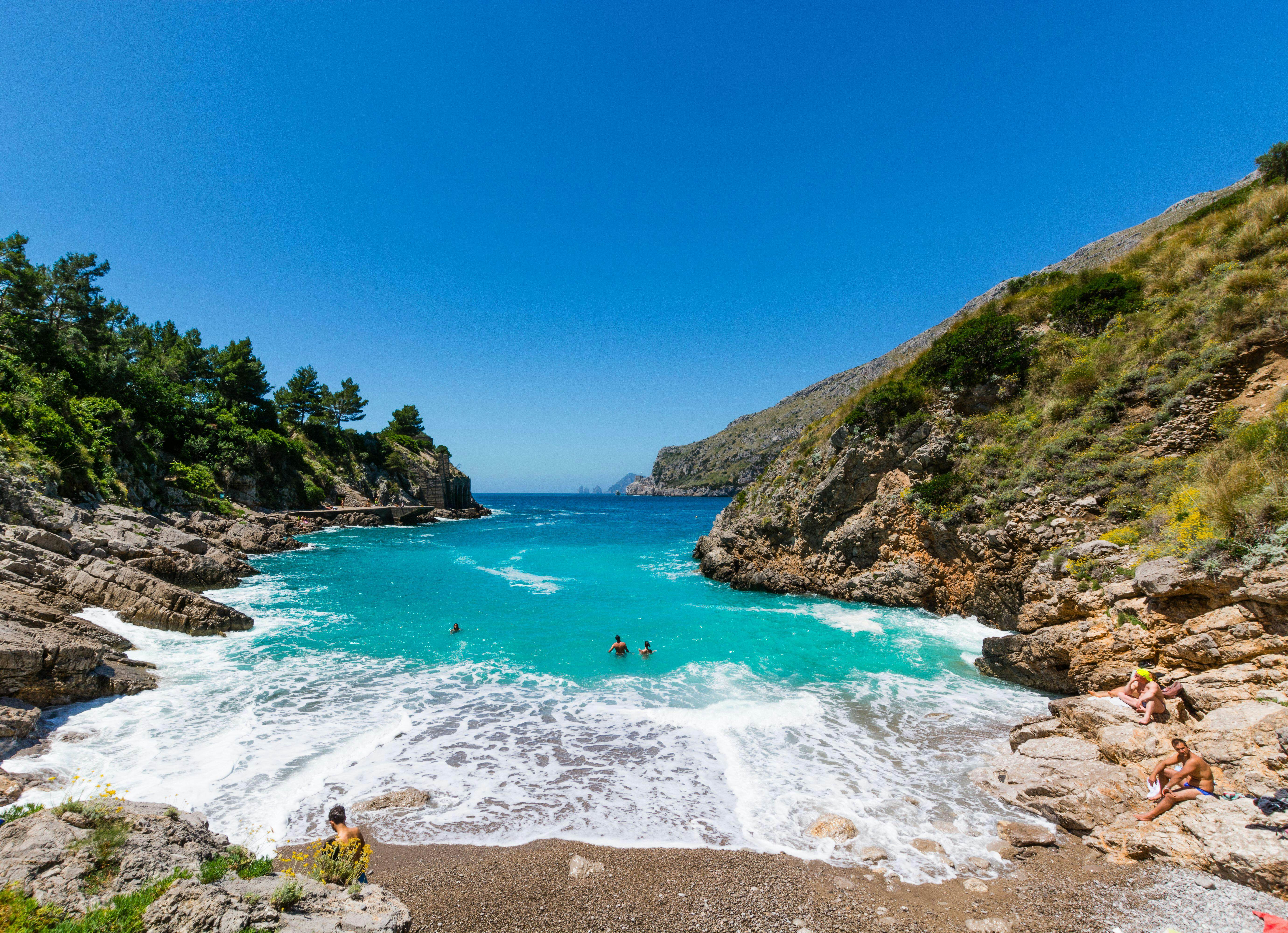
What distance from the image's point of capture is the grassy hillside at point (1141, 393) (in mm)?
10844

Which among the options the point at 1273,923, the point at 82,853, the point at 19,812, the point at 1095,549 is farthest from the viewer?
the point at 1095,549

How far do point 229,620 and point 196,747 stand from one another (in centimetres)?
971

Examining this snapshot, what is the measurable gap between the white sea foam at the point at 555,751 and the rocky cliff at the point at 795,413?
20182 mm

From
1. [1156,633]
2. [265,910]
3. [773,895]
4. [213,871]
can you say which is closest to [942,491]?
[1156,633]

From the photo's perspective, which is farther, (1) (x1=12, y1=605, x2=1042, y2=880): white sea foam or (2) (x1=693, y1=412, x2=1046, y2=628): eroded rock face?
(2) (x1=693, y1=412, x2=1046, y2=628): eroded rock face


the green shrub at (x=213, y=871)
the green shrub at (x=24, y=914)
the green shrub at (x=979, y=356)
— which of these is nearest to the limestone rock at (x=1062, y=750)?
the green shrub at (x=213, y=871)

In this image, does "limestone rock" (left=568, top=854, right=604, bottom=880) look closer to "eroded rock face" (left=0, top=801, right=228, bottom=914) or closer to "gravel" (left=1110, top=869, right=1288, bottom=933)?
"eroded rock face" (left=0, top=801, right=228, bottom=914)

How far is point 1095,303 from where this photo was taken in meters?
19.2

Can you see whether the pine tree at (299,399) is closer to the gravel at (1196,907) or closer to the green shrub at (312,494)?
the green shrub at (312,494)

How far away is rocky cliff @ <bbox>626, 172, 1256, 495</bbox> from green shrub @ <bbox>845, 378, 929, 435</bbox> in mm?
4147

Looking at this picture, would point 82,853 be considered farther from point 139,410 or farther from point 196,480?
point 139,410

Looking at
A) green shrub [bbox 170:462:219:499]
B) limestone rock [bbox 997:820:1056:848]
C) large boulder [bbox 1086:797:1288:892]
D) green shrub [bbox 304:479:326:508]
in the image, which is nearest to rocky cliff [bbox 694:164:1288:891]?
large boulder [bbox 1086:797:1288:892]

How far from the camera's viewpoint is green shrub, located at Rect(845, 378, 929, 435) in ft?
71.8

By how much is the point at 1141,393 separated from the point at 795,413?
137m
